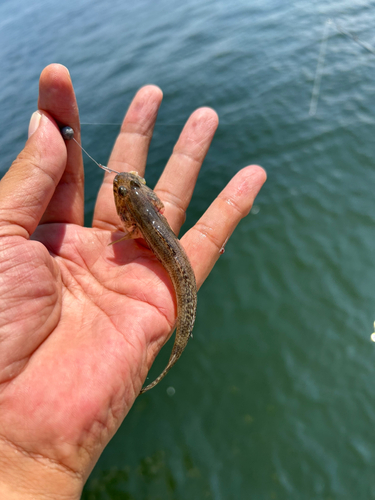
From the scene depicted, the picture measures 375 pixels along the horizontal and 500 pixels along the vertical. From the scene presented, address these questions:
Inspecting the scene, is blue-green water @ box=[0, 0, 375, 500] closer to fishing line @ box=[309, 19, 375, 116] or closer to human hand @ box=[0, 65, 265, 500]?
fishing line @ box=[309, 19, 375, 116]

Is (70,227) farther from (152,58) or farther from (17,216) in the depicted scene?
(152,58)

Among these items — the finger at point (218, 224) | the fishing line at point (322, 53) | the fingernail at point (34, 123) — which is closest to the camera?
the fingernail at point (34, 123)

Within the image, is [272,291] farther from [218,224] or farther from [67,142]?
[67,142]

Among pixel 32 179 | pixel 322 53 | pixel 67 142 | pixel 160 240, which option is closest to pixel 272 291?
pixel 160 240

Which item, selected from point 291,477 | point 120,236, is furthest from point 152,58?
point 291,477

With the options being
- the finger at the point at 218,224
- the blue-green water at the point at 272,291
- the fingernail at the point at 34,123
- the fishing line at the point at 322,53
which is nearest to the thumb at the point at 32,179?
the fingernail at the point at 34,123

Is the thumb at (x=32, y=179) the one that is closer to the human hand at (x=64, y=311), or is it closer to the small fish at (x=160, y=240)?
the human hand at (x=64, y=311)
